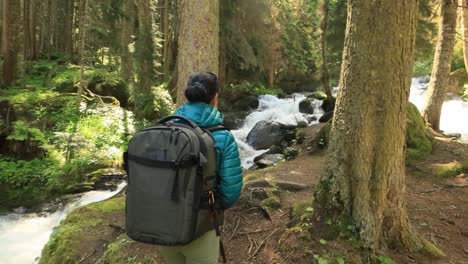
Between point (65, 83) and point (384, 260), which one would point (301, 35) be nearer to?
point (65, 83)

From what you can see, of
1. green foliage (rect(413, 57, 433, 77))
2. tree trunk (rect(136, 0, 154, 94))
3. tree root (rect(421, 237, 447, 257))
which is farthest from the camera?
green foliage (rect(413, 57, 433, 77))

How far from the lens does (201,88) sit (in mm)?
2797

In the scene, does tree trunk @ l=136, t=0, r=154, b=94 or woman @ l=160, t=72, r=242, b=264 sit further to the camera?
tree trunk @ l=136, t=0, r=154, b=94

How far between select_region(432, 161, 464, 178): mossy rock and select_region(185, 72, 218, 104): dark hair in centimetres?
546

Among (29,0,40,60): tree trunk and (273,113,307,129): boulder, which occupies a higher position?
(29,0,40,60): tree trunk

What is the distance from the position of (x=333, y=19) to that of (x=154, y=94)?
811cm

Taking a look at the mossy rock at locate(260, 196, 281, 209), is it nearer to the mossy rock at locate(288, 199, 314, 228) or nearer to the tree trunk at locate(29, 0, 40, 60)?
the mossy rock at locate(288, 199, 314, 228)

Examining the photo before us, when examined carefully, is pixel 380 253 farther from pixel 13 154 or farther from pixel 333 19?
pixel 333 19

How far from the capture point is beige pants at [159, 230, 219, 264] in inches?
108

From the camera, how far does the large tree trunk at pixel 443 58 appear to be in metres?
9.48

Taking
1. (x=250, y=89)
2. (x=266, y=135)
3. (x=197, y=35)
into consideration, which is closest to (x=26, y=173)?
(x=197, y=35)

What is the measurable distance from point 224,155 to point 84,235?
3085mm

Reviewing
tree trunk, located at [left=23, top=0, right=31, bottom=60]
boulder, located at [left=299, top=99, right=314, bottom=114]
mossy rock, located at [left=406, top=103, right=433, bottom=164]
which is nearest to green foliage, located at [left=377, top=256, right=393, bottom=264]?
mossy rock, located at [left=406, top=103, right=433, bottom=164]

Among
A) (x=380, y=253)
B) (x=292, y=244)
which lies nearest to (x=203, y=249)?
(x=292, y=244)
